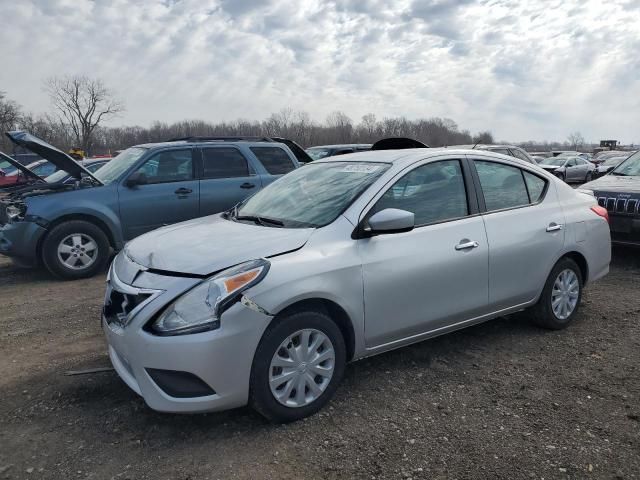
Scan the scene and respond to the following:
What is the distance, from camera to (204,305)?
280 cm

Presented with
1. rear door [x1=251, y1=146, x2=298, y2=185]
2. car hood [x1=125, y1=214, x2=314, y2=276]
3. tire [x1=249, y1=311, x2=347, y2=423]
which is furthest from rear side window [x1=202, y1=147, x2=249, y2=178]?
tire [x1=249, y1=311, x2=347, y2=423]

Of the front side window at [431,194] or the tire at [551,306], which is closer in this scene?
the front side window at [431,194]

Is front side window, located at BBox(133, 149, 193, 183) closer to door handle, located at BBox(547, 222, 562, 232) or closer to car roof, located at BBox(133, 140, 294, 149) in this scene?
car roof, located at BBox(133, 140, 294, 149)

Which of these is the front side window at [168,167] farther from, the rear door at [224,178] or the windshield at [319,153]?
the windshield at [319,153]

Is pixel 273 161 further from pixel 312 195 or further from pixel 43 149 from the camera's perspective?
pixel 312 195

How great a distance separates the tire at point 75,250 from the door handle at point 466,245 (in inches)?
194

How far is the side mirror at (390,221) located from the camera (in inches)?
128

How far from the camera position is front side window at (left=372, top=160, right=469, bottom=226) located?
3.65 meters

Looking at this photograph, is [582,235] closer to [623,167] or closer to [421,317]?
[421,317]

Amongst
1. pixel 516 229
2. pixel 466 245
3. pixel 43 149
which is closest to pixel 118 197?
pixel 43 149

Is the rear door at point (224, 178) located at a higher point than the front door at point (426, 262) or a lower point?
higher

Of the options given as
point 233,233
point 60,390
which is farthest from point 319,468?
point 60,390

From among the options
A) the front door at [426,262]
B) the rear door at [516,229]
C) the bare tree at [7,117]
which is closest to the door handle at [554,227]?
the rear door at [516,229]

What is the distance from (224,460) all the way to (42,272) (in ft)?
18.7
